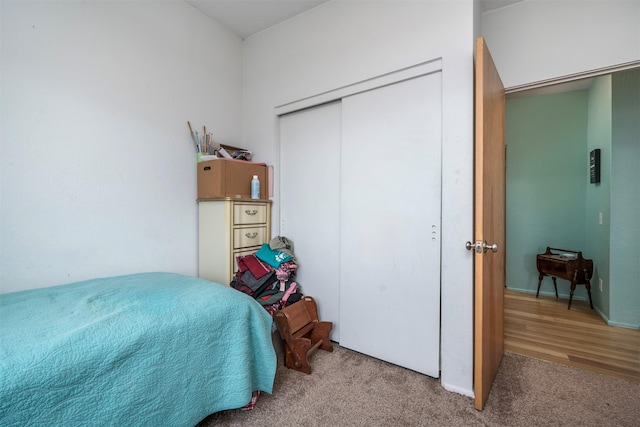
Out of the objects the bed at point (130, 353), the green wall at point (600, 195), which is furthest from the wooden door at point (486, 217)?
the green wall at point (600, 195)

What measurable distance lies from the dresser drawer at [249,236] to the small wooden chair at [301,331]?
618 mm

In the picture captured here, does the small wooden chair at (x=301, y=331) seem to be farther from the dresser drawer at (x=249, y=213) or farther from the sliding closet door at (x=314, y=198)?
the dresser drawer at (x=249, y=213)

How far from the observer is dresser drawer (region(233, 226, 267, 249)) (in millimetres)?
2118

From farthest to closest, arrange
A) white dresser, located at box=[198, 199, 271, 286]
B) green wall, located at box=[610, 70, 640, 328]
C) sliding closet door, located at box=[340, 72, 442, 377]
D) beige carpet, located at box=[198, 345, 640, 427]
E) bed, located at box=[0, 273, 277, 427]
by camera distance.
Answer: green wall, located at box=[610, 70, 640, 328] < white dresser, located at box=[198, 199, 271, 286] < sliding closet door, located at box=[340, 72, 442, 377] < beige carpet, located at box=[198, 345, 640, 427] < bed, located at box=[0, 273, 277, 427]

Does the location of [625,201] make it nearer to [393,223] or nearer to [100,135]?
[393,223]

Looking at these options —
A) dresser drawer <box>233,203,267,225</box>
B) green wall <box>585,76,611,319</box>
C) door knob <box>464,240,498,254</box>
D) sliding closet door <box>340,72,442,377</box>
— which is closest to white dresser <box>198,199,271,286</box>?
dresser drawer <box>233,203,267,225</box>

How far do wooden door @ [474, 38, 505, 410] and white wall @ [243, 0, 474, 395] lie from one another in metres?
0.10

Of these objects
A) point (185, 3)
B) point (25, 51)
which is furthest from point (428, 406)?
point (185, 3)

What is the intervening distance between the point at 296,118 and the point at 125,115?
1252mm

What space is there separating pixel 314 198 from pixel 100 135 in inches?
59.1

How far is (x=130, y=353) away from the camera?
98 centimetres

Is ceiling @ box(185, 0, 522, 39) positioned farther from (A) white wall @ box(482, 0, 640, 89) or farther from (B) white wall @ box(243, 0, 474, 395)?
(A) white wall @ box(482, 0, 640, 89)

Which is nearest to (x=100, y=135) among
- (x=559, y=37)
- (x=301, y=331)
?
(x=301, y=331)

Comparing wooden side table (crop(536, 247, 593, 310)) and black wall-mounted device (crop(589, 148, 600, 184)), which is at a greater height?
black wall-mounted device (crop(589, 148, 600, 184))
